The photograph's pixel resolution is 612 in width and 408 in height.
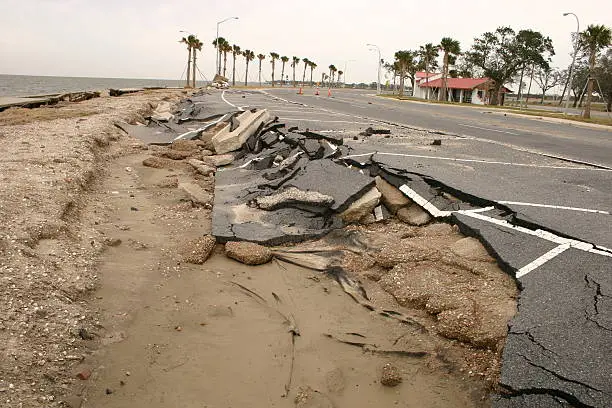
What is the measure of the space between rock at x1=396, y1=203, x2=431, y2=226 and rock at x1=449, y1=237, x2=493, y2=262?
0.94m

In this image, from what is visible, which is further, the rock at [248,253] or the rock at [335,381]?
the rock at [248,253]

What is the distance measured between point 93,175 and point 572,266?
806 centimetres

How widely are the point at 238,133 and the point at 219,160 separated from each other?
163cm

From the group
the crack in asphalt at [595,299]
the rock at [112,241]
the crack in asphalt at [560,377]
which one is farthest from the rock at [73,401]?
the crack in asphalt at [595,299]

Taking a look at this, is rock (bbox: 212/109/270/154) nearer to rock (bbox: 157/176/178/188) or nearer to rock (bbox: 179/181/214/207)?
rock (bbox: 157/176/178/188)

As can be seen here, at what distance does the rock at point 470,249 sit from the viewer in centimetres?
480

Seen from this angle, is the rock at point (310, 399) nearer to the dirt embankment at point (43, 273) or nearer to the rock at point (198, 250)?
the dirt embankment at point (43, 273)

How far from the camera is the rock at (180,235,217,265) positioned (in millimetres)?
5398

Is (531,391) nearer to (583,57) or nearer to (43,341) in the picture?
(43,341)

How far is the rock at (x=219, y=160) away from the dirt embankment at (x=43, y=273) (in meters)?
2.46

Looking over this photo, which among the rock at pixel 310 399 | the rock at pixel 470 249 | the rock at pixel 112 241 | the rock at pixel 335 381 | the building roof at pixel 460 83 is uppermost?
the building roof at pixel 460 83

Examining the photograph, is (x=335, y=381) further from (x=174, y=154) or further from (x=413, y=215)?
(x=174, y=154)

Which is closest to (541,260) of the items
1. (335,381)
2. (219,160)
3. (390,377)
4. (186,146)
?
(390,377)

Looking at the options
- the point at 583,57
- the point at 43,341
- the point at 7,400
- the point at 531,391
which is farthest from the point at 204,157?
the point at 583,57
